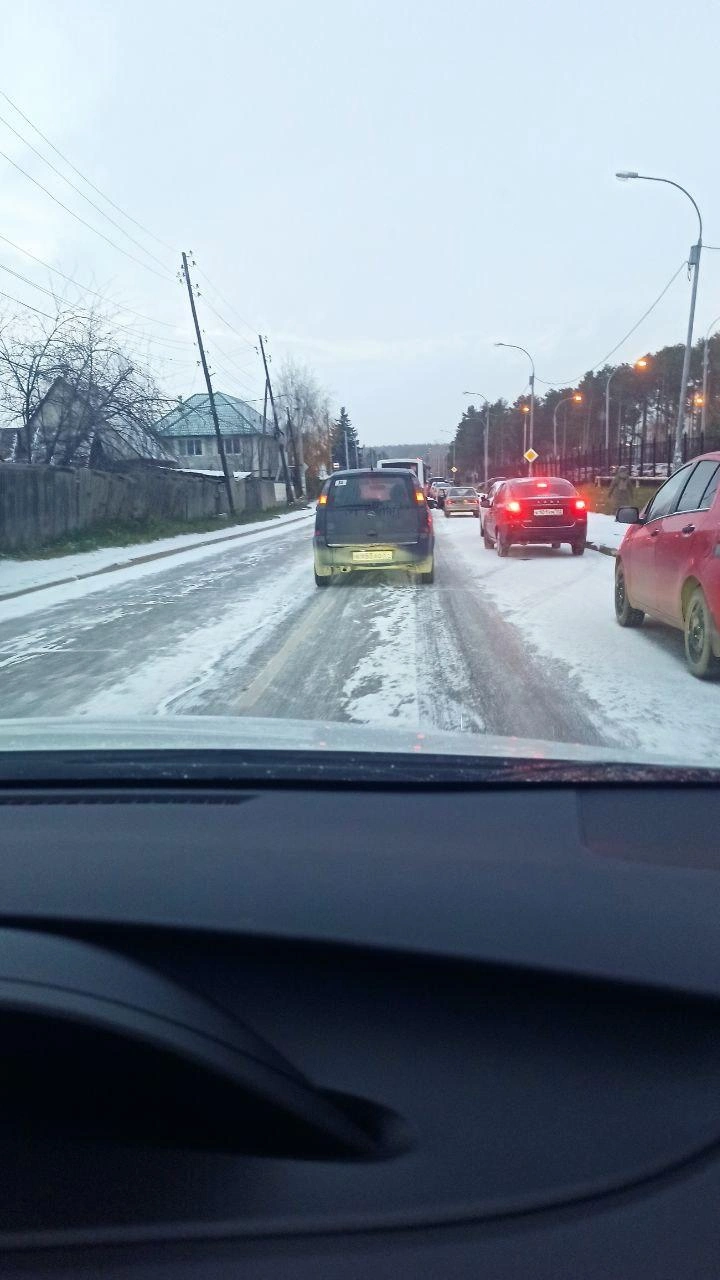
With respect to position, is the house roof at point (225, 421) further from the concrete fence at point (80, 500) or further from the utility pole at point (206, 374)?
the concrete fence at point (80, 500)

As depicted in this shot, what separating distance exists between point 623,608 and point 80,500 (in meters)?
21.0

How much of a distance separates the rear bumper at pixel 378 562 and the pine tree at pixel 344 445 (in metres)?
129

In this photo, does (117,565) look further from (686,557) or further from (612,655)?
(686,557)

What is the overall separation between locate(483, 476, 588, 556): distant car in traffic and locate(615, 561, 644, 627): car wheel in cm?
964

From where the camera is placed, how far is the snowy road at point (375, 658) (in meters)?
7.20

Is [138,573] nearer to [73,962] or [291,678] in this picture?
[291,678]

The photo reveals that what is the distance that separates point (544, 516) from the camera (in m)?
20.7

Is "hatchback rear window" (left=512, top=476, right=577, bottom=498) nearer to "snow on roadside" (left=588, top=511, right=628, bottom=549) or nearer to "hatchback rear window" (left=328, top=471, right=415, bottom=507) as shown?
"snow on roadside" (left=588, top=511, right=628, bottom=549)

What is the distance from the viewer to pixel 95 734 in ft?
9.94

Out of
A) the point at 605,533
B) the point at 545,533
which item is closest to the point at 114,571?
the point at 545,533

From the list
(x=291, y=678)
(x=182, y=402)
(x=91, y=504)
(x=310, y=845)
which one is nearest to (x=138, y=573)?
(x=91, y=504)

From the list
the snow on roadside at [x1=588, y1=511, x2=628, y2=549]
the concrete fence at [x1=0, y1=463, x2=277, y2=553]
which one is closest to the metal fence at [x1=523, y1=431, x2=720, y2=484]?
the snow on roadside at [x1=588, y1=511, x2=628, y2=549]

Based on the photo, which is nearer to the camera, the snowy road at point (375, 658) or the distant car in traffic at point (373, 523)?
the snowy road at point (375, 658)

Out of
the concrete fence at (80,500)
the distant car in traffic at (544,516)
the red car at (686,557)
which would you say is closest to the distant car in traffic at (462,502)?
the concrete fence at (80,500)
